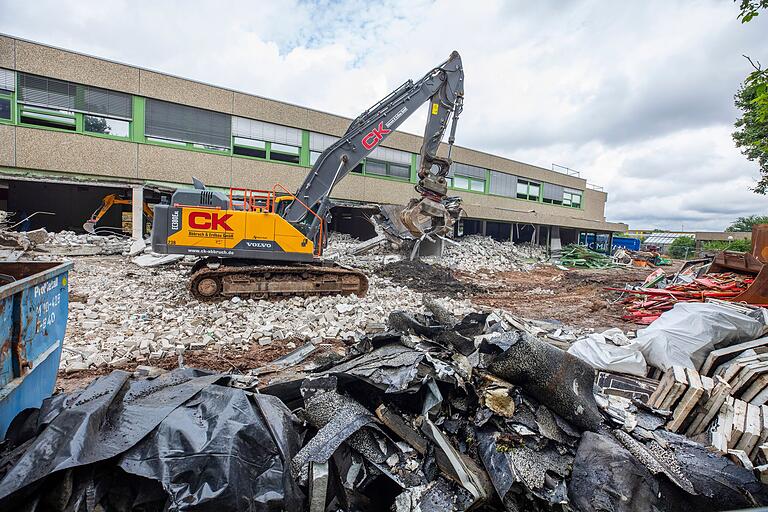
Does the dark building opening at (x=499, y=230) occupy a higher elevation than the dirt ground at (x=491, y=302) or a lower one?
higher

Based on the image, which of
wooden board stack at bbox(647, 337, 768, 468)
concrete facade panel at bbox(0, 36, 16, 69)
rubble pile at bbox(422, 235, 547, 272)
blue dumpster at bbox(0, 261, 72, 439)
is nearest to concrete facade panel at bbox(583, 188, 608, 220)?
rubble pile at bbox(422, 235, 547, 272)

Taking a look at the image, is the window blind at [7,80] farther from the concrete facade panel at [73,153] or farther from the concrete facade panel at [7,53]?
the concrete facade panel at [73,153]

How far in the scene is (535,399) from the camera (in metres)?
3.23

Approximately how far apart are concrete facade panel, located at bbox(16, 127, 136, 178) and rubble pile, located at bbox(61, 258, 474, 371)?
18.6 ft

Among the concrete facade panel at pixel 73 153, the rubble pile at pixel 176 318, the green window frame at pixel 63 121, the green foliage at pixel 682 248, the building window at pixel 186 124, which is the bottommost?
the rubble pile at pixel 176 318

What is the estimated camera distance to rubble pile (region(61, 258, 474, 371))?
5480mm

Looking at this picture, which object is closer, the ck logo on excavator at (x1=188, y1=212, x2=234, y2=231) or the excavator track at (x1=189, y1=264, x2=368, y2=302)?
the excavator track at (x1=189, y1=264, x2=368, y2=302)

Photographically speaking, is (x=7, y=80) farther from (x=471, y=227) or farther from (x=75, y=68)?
(x=471, y=227)

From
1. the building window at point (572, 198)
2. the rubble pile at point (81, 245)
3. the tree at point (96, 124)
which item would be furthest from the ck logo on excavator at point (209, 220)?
the building window at point (572, 198)

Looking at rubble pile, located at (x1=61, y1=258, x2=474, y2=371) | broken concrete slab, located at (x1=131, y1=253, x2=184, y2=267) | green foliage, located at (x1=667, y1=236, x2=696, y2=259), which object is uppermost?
green foliage, located at (x1=667, y1=236, x2=696, y2=259)

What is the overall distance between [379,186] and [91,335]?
1610 cm

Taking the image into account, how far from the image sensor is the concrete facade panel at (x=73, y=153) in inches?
495

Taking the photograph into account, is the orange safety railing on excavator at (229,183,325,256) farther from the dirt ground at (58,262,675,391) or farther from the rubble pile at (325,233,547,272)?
the rubble pile at (325,233,547,272)

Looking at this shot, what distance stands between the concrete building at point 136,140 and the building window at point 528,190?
11.1m
